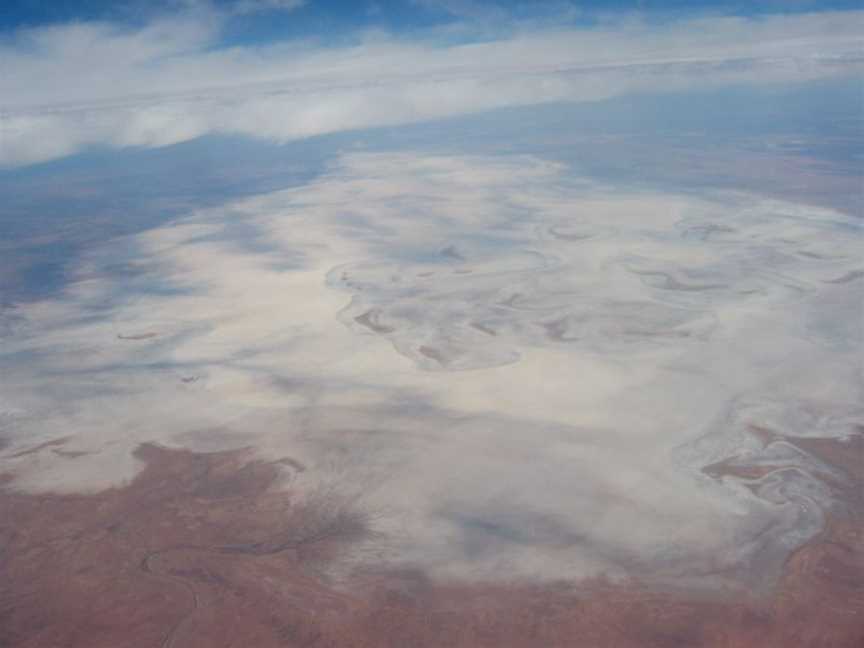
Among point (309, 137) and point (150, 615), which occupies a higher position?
point (309, 137)

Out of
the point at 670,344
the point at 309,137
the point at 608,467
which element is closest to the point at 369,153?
the point at 309,137

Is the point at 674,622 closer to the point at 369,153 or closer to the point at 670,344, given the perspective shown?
the point at 670,344

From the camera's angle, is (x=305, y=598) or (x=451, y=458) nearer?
(x=305, y=598)

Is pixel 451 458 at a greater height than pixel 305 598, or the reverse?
pixel 451 458

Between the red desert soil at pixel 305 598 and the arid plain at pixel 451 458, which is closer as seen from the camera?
the red desert soil at pixel 305 598

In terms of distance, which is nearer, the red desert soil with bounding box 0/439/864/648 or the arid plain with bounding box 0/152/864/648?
the red desert soil with bounding box 0/439/864/648

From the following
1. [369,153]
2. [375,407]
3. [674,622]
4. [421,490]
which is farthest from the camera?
[369,153]

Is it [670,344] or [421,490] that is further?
[670,344]

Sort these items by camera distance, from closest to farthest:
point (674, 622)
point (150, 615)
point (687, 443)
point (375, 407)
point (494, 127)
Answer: point (674, 622) → point (150, 615) → point (687, 443) → point (375, 407) → point (494, 127)
